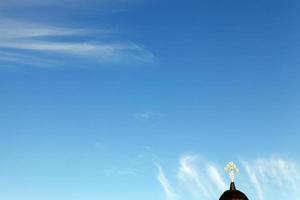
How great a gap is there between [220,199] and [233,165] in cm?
477

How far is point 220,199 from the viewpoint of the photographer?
6525 centimetres

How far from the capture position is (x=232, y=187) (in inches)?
2625

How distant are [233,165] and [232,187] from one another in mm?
2755

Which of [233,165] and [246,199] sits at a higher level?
[233,165]

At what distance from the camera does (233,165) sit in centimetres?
6850

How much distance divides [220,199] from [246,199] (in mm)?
2573

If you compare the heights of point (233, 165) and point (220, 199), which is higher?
point (233, 165)

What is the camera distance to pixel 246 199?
64.6m
